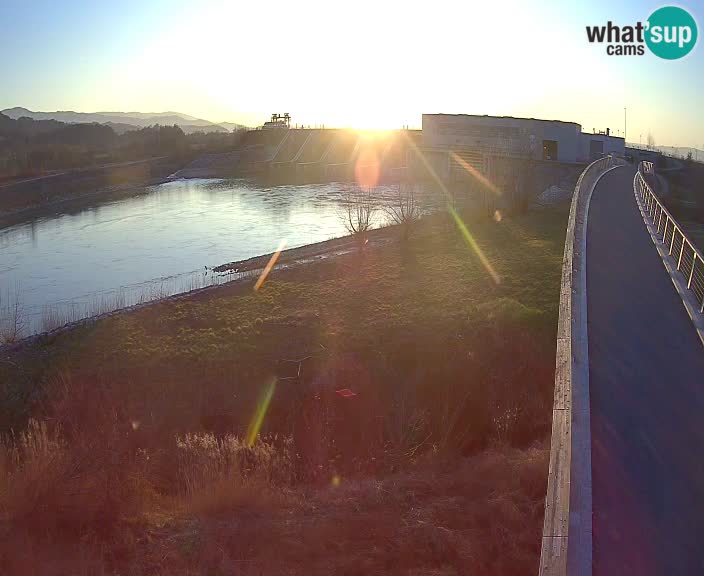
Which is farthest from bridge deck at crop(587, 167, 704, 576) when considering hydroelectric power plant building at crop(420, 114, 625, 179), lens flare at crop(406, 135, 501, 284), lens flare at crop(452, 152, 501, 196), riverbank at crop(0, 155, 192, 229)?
hydroelectric power plant building at crop(420, 114, 625, 179)

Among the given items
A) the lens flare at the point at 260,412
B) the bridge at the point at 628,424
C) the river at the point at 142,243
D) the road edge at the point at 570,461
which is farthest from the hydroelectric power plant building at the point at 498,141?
the road edge at the point at 570,461

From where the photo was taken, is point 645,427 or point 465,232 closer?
point 645,427

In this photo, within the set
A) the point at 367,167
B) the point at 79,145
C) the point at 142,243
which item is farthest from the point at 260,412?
the point at 79,145

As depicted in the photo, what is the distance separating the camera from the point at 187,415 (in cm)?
1294

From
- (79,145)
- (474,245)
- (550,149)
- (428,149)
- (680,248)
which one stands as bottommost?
(474,245)

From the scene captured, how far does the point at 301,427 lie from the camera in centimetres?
1230

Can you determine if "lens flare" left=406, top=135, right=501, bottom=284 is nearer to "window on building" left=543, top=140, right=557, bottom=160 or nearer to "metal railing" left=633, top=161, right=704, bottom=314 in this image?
"metal railing" left=633, top=161, right=704, bottom=314

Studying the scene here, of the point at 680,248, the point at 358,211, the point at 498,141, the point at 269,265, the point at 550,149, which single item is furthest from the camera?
the point at 498,141

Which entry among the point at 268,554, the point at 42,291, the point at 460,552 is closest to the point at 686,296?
the point at 460,552

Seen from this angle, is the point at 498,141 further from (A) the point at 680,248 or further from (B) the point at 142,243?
(A) the point at 680,248

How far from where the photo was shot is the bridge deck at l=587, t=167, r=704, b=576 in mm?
5184

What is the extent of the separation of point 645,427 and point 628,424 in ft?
0.58

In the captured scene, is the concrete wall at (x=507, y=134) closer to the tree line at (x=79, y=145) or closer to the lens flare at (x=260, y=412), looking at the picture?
the tree line at (x=79, y=145)

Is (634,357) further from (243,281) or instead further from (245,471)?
(243,281)
